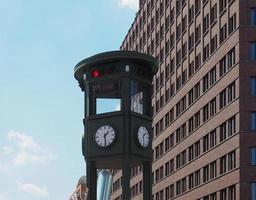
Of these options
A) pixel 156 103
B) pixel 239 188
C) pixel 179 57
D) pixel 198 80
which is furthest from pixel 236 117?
pixel 156 103

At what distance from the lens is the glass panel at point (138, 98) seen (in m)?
32.2

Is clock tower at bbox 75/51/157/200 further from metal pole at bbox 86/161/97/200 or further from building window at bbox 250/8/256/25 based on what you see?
building window at bbox 250/8/256/25

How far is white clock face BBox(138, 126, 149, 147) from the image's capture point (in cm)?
3192

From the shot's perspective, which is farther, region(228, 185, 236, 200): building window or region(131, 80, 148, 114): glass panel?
region(228, 185, 236, 200): building window

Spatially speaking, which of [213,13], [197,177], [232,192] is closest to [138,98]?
[232,192]

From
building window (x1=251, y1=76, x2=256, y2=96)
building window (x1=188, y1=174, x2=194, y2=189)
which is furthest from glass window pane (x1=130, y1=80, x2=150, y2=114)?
building window (x1=188, y1=174, x2=194, y2=189)

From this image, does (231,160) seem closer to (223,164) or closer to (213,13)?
(223,164)

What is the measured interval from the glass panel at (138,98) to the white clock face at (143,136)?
0.79 meters

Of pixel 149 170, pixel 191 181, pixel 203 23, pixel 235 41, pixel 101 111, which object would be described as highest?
pixel 203 23

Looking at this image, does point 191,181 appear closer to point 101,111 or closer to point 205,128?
point 205,128

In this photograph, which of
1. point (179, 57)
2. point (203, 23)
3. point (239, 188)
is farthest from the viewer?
point (179, 57)

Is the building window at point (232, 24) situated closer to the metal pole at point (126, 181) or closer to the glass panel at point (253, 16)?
the glass panel at point (253, 16)

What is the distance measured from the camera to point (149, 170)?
107 feet

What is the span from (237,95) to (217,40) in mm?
9741
